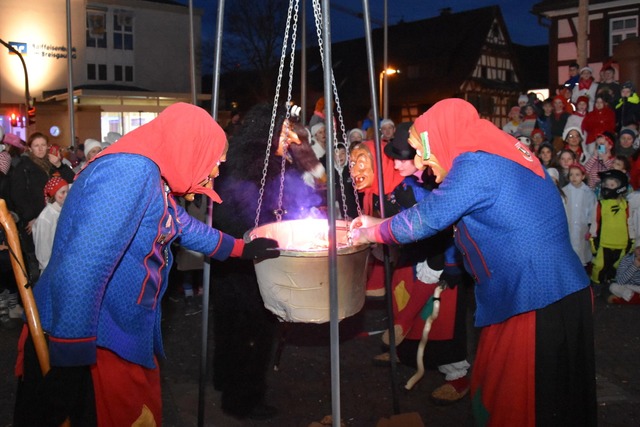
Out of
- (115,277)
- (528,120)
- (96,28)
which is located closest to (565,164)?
(528,120)

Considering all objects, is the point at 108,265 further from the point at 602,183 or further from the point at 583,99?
the point at 583,99

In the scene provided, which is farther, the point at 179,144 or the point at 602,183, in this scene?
the point at 602,183

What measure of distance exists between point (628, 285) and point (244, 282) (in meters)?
5.21

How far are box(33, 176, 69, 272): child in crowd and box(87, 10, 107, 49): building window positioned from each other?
29426mm

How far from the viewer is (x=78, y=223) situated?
2.37 meters

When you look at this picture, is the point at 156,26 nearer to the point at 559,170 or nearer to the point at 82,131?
the point at 82,131

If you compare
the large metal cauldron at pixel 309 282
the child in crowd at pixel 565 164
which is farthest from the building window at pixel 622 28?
the large metal cauldron at pixel 309 282

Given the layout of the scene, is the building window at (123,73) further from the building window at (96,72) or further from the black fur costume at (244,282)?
the black fur costume at (244,282)

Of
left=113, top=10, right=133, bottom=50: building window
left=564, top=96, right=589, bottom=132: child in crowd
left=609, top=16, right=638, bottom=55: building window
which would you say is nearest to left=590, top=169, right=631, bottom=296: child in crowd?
left=564, top=96, right=589, bottom=132: child in crowd

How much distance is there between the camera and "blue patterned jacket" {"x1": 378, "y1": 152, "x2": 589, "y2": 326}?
287 cm

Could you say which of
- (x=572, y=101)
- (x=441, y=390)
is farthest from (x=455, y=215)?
(x=572, y=101)

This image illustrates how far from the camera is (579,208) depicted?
776 centimetres

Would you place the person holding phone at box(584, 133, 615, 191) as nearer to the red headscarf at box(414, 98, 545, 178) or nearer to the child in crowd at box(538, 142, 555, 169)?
the child in crowd at box(538, 142, 555, 169)

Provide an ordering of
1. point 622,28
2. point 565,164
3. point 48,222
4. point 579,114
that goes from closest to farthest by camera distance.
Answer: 1. point 48,222
2. point 565,164
3. point 579,114
4. point 622,28
